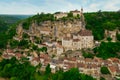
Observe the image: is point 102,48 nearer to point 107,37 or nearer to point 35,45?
point 107,37

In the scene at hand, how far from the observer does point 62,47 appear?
53125mm

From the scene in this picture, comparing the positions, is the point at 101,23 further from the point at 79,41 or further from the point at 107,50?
the point at 107,50

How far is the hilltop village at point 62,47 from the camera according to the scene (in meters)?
44.6

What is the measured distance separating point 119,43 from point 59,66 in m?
15.0

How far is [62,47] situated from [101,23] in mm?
16835

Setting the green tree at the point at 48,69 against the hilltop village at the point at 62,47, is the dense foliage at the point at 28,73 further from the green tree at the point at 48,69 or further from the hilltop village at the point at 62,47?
the hilltop village at the point at 62,47

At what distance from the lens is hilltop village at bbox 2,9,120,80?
44.6m

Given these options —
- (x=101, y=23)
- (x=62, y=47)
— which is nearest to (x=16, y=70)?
(x=62, y=47)

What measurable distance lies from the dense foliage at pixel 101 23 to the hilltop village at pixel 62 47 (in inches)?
53.7

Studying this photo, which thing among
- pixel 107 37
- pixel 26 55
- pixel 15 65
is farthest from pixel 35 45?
pixel 107 37

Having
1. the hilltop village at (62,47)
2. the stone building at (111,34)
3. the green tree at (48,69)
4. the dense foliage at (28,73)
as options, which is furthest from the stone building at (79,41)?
the green tree at (48,69)

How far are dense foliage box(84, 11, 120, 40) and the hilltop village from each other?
1365 millimetres

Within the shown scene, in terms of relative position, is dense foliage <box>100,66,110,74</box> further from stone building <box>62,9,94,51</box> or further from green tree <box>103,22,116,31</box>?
green tree <box>103,22,116,31</box>

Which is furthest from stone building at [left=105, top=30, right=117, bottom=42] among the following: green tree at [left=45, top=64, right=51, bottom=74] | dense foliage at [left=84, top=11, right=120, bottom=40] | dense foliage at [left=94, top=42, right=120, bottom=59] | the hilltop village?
green tree at [left=45, top=64, right=51, bottom=74]
